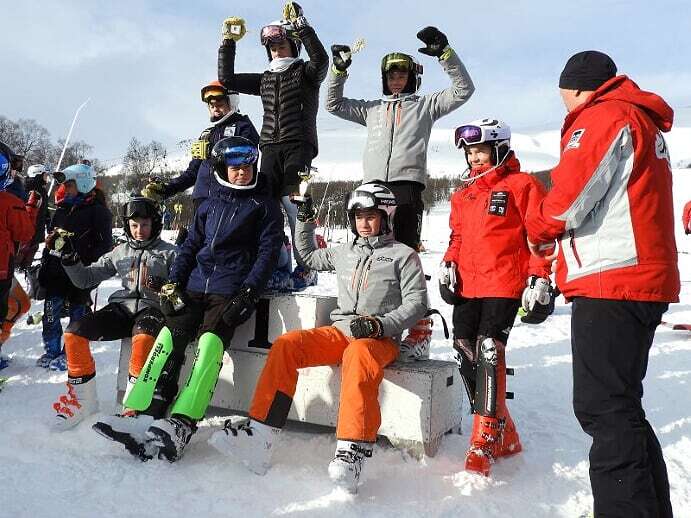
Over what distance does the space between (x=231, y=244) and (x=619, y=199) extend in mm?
2463

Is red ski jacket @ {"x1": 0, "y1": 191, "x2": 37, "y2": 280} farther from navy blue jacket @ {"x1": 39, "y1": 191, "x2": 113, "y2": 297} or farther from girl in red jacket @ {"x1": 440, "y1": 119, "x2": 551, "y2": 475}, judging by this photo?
girl in red jacket @ {"x1": 440, "y1": 119, "x2": 551, "y2": 475}

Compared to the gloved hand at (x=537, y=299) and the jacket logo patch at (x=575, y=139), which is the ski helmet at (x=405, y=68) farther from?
the jacket logo patch at (x=575, y=139)

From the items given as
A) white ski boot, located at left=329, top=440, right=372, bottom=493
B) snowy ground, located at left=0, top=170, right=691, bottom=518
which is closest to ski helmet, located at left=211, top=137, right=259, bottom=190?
snowy ground, located at left=0, top=170, right=691, bottom=518

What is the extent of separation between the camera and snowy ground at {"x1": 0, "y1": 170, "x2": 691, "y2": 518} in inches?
103

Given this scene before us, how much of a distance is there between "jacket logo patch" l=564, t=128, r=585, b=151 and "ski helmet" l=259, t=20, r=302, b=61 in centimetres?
279

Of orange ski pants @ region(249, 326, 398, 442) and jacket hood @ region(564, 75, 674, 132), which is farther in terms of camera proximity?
orange ski pants @ region(249, 326, 398, 442)

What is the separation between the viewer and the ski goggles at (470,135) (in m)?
3.40

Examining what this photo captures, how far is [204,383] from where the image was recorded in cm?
321

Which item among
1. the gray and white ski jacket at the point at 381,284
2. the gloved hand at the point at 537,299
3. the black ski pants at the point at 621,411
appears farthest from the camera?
the gray and white ski jacket at the point at 381,284

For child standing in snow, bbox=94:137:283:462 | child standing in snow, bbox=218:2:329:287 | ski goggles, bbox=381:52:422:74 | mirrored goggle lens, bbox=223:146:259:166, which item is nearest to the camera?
child standing in snow, bbox=94:137:283:462

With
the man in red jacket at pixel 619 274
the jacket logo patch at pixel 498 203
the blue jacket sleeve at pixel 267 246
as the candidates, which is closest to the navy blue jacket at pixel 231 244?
the blue jacket sleeve at pixel 267 246

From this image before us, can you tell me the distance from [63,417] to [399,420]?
2.13 m

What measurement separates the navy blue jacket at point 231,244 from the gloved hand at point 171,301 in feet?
0.58

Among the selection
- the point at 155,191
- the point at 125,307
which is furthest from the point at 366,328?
the point at 155,191
